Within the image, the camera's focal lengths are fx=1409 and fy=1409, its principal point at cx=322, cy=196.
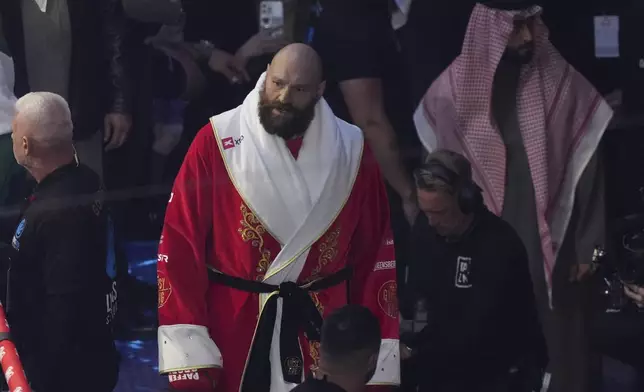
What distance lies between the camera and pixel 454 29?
15.6 ft

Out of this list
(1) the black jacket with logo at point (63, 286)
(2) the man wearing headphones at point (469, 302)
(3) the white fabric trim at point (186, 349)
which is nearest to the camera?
(3) the white fabric trim at point (186, 349)

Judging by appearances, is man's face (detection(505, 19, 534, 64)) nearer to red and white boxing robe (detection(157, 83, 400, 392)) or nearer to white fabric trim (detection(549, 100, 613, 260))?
white fabric trim (detection(549, 100, 613, 260))

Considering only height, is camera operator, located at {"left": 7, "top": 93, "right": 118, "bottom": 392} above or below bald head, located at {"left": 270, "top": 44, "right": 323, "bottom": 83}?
below

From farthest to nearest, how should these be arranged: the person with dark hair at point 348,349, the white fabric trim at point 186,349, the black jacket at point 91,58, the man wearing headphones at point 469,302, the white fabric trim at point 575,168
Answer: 1. the white fabric trim at point 575,168
2. the black jacket at point 91,58
3. the man wearing headphones at point 469,302
4. the white fabric trim at point 186,349
5. the person with dark hair at point 348,349

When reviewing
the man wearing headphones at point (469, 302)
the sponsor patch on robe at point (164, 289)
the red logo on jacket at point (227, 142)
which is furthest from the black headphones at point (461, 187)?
the sponsor patch on robe at point (164, 289)

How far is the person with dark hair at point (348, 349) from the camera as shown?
3453 millimetres

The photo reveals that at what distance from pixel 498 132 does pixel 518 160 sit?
0.39 ft

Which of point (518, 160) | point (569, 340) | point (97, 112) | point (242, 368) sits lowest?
point (569, 340)

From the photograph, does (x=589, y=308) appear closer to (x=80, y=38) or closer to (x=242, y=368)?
(x=242, y=368)

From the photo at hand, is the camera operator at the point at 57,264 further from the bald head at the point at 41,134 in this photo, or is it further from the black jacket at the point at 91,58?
the black jacket at the point at 91,58

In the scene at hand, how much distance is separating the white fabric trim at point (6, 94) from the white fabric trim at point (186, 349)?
3.42ft

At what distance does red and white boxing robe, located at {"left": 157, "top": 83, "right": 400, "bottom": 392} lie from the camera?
3811 mm

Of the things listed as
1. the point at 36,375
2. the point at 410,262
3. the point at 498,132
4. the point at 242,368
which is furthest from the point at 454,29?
the point at 36,375

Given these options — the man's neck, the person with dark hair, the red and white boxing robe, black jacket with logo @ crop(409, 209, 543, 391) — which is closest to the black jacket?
the man's neck
